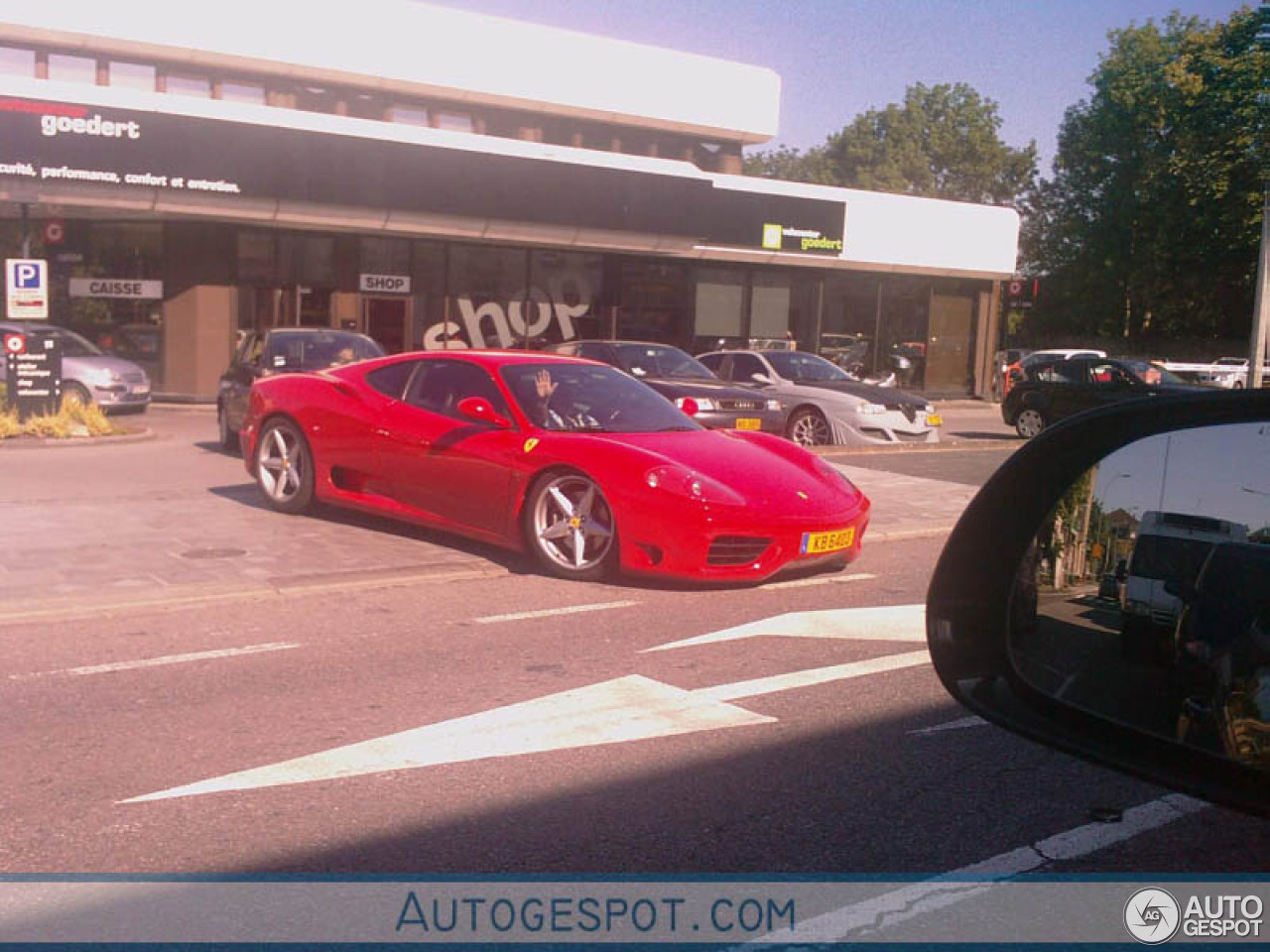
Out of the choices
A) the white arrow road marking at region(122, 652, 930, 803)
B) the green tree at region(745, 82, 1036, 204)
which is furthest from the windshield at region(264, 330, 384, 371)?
the green tree at region(745, 82, 1036, 204)

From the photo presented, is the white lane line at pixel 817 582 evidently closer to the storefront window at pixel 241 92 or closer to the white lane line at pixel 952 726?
the white lane line at pixel 952 726

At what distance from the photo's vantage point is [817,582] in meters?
9.19

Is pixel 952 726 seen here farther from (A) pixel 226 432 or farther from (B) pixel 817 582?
(A) pixel 226 432

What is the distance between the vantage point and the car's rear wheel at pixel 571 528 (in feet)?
28.6

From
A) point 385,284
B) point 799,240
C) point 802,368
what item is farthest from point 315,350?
point 799,240

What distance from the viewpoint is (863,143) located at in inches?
4240

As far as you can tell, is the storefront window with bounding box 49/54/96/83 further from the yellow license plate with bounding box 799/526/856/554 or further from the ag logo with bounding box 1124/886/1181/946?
the ag logo with bounding box 1124/886/1181/946

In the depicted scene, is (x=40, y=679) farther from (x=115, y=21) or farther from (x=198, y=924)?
(x=115, y=21)

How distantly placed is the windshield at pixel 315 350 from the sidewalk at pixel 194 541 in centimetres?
208

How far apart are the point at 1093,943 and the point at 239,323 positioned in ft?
82.5

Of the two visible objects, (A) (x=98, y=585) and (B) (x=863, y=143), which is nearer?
(A) (x=98, y=585)

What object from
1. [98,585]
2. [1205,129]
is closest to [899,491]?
[98,585]

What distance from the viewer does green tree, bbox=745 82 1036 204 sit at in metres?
97.0

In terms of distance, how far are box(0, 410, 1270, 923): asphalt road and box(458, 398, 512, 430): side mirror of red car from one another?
120 centimetres
